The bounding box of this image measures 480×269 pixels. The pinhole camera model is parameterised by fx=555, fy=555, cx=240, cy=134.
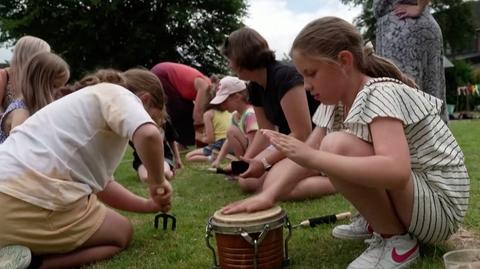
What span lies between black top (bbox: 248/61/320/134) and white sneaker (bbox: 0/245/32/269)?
1956mm

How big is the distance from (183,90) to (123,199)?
16.9ft

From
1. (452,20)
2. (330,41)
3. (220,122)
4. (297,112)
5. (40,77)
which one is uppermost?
(330,41)

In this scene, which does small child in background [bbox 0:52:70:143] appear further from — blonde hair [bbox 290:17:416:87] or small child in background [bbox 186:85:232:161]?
small child in background [bbox 186:85:232:161]

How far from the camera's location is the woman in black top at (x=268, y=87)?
3.68 metres

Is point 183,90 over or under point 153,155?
under

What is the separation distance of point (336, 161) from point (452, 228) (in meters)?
0.67

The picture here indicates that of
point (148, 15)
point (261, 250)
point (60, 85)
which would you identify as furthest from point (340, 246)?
point (148, 15)

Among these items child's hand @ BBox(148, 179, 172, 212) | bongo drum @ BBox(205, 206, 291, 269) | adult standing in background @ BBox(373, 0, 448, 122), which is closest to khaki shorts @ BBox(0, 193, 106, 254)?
child's hand @ BBox(148, 179, 172, 212)

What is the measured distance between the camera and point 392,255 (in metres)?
2.23

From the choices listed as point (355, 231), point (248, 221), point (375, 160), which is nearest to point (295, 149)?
point (375, 160)

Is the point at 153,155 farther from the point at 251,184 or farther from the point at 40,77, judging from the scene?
the point at 251,184

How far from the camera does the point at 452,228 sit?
2.27m

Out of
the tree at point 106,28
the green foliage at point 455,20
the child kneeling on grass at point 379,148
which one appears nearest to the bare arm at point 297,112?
the child kneeling on grass at point 379,148

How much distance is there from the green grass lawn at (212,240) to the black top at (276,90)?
2.23ft
